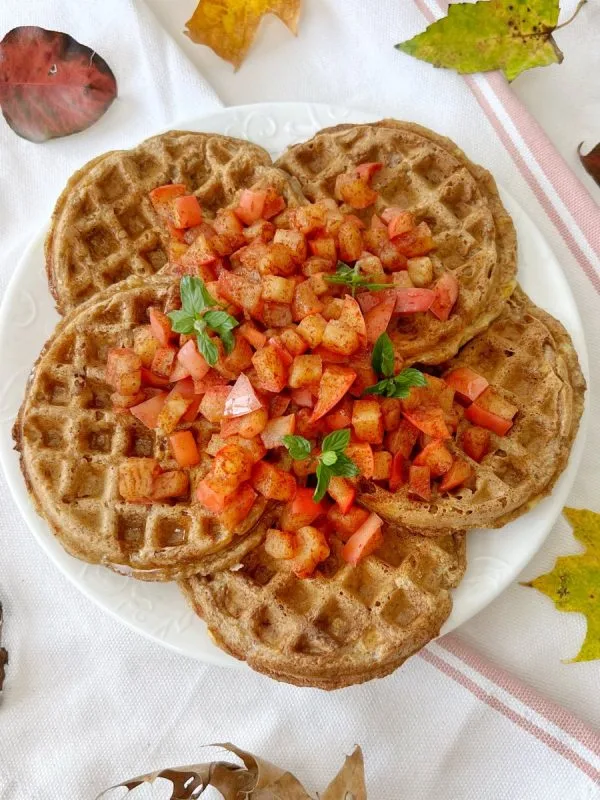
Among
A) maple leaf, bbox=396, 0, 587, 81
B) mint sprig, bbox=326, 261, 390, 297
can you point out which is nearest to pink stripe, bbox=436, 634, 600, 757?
mint sprig, bbox=326, 261, 390, 297

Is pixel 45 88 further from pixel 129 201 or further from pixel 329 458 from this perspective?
pixel 329 458

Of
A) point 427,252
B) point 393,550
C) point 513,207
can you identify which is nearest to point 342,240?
point 427,252

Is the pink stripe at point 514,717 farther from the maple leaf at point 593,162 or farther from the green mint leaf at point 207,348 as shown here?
the maple leaf at point 593,162

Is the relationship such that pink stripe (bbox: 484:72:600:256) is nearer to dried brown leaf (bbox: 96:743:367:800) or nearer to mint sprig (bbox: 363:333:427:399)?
mint sprig (bbox: 363:333:427:399)

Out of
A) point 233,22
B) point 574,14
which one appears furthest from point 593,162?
point 233,22

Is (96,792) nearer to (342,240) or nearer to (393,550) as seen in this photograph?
(393,550)
